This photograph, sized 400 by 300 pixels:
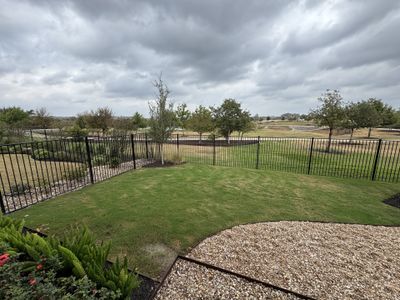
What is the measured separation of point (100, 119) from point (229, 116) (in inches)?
637

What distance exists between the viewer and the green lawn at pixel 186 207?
334 cm

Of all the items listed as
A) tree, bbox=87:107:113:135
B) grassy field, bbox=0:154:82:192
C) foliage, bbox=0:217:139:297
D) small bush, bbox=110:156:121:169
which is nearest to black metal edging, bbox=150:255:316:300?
foliage, bbox=0:217:139:297

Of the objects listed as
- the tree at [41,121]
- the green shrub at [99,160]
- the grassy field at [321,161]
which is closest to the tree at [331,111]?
the grassy field at [321,161]

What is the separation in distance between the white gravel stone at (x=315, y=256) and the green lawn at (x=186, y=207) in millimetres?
368

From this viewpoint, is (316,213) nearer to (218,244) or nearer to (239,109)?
(218,244)

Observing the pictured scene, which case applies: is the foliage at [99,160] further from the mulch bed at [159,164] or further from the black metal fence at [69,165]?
the mulch bed at [159,164]

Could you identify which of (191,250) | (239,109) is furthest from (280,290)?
(239,109)

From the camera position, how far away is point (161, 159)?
10031 millimetres

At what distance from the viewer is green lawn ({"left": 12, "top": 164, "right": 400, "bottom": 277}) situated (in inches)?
131

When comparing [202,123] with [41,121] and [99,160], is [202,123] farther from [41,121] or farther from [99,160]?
[41,121]

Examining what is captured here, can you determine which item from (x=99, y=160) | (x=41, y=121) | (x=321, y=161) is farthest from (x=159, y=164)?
(x=41, y=121)

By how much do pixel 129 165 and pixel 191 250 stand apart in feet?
23.6

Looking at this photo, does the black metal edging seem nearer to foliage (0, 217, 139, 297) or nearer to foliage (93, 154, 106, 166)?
foliage (0, 217, 139, 297)

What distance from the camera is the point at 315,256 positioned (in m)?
3.01
